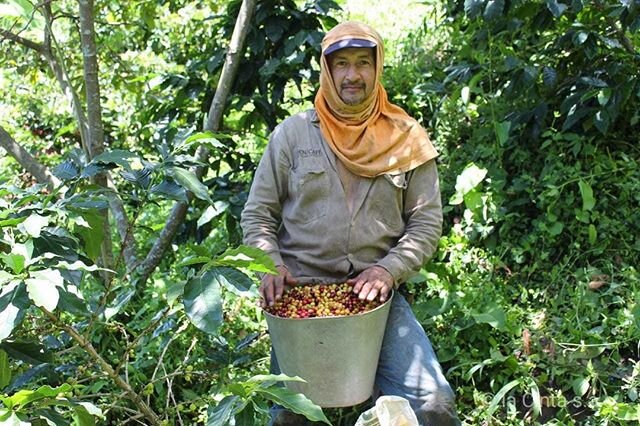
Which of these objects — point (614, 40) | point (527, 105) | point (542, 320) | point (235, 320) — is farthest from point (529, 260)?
point (235, 320)

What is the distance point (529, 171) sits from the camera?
4.59 meters

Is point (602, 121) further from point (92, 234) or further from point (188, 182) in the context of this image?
point (92, 234)

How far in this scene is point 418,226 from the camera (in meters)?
3.15

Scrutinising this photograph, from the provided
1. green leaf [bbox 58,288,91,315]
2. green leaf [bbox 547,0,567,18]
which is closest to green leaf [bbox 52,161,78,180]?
green leaf [bbox 58,288,91,315]

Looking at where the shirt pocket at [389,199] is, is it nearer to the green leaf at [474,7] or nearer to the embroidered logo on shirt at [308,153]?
the embroidered logo on shirt at [308,153]

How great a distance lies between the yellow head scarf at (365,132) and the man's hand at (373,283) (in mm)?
379

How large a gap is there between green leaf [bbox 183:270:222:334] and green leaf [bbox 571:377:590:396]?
1.97 meters

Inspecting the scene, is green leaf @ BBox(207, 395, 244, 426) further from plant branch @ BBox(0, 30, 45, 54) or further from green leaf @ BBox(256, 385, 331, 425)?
plant branch @ BBox(0, 30, 45, 54)

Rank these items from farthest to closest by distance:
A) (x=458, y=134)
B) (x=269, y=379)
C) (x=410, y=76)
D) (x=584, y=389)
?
(x=410, y=76)
(x=458, y=134)
(x=584, y=389)
(x=269, y=379)

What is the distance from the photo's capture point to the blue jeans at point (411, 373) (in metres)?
2.86

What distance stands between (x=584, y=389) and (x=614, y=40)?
171 centimetres

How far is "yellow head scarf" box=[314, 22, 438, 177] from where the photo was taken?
3.13 metres

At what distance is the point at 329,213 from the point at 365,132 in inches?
13.5

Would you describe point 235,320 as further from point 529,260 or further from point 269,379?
point 269,379
